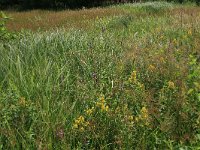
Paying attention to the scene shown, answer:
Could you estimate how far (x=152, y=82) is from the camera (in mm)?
3572

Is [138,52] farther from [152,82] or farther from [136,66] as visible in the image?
[152,82]

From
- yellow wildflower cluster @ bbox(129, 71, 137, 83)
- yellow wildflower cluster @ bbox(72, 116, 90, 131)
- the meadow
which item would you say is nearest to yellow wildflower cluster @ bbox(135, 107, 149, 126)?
the meadow

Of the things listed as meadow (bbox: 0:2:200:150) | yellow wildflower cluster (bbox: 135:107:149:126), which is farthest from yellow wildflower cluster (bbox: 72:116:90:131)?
yellow wildflower cluster (bbox: 135:107:149:126)

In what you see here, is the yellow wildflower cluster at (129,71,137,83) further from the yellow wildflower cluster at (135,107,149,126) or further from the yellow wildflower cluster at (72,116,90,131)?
the yellow wildflower cluster at (72,116,90,131)

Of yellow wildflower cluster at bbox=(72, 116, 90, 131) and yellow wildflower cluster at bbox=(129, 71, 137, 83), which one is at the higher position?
yellow wildflower cluster at bbox=(129, 71, 137, 83)

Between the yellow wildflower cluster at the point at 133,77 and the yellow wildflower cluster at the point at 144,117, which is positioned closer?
the yellow wildflower cluster at the point at 144,117

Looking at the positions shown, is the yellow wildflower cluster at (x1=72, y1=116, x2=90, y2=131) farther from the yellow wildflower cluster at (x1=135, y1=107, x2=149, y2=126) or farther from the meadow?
the yellow wildflower cluster at (x1=135, y1=107, x2=149, y2=126)

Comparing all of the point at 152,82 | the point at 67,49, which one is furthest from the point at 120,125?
the point at 67,49

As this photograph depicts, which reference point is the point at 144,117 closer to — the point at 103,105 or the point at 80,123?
the point at 103,105

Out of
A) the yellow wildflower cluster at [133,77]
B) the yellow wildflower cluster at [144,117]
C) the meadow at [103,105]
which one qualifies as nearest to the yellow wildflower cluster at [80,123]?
the meadow at [103,105]

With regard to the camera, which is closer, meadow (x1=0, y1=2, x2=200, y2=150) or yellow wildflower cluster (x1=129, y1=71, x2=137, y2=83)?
Result: meadow (x1=0, y1=2, x2=200, y2=150)

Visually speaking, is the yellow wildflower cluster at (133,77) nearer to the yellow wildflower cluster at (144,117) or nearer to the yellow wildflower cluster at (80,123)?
the yellow wildflower cluster at (144,117)

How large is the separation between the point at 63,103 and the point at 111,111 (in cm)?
53

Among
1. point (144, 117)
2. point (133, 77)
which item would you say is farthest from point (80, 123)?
point (133, 77)
